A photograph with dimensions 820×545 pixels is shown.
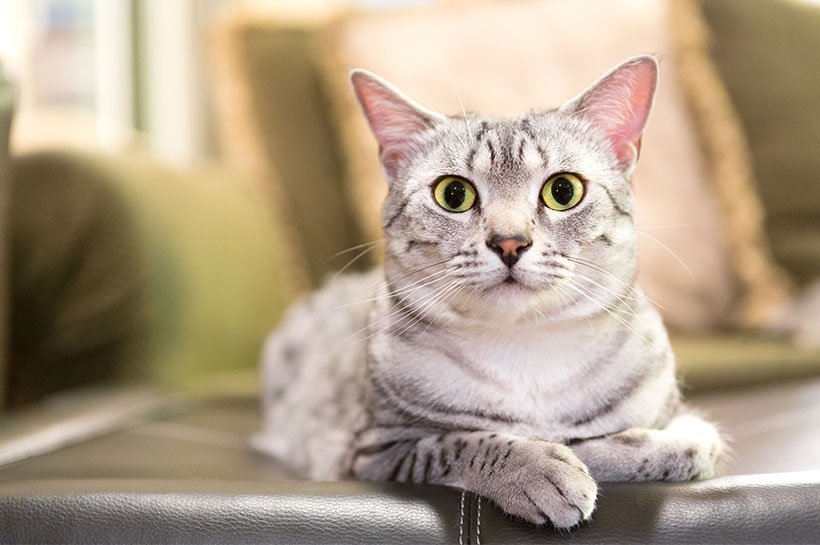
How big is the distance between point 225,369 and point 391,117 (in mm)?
1009

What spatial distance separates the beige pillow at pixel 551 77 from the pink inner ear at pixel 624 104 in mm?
807

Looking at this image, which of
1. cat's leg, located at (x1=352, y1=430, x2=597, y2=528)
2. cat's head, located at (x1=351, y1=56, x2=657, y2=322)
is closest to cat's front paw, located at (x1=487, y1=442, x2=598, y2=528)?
cat's leg, located at (x1=352, y1=430, x2=597, y2=528)

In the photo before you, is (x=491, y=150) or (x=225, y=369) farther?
(x=225, y=369)

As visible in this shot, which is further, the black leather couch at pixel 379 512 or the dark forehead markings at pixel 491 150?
the dark forehead markings at pixel 491 150

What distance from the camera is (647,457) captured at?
0.82 meters

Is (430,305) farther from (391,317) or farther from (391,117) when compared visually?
(391,117)

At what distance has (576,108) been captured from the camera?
86 cm

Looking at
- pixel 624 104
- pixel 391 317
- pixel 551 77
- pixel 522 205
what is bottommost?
pixel 391 317

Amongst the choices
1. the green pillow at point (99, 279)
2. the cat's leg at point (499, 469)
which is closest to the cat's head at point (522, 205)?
the cat's leg at point (499, 469)

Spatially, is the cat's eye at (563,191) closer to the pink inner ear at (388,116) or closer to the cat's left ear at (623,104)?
the cat's left ear at (623,104)

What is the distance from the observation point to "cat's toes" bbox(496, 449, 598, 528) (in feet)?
2.38

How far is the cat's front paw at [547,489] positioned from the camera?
727 mm

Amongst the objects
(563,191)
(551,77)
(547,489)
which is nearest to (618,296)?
(563,191)

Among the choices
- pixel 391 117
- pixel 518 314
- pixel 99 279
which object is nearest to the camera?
pixel 518 314
